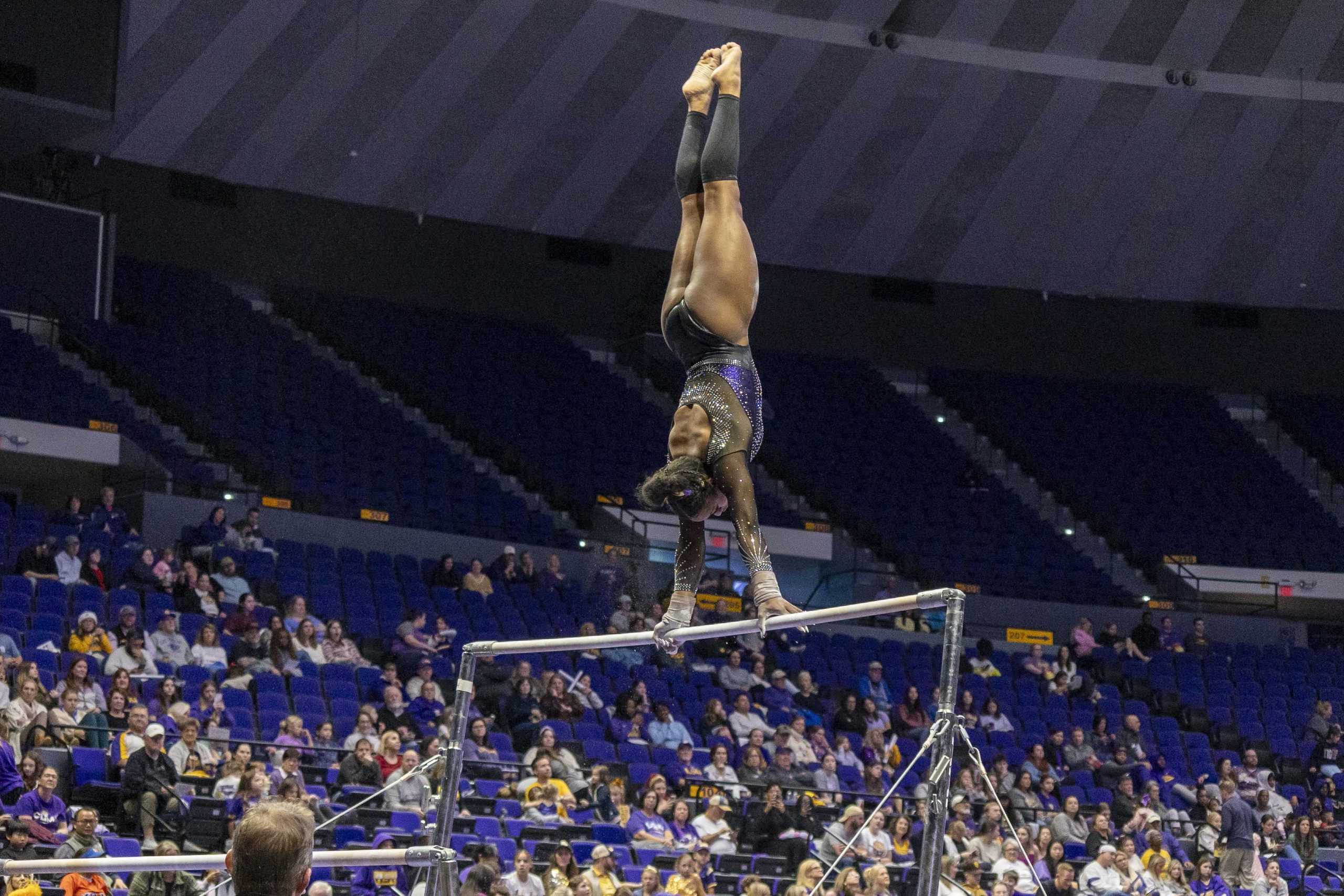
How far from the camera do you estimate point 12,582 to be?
13.0 m

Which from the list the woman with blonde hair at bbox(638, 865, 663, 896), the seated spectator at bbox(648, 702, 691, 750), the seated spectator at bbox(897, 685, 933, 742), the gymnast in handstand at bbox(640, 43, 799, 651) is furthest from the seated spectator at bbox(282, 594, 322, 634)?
the gymnast in handstand at bbox(640, 43, 799, 651)

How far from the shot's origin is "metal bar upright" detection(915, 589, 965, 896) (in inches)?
200

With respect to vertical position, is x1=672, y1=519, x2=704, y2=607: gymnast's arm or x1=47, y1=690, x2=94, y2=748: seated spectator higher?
x1=672, y1=519, x2=704, y2=607: gymnast's arm

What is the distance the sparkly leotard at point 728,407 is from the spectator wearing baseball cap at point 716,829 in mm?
5885

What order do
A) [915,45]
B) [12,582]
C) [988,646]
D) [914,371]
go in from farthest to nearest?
1. [914,371]
2. [915,45]
3. [988,646]
4. [12,582]

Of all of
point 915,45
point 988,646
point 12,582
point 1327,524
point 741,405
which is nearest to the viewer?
point 741,405

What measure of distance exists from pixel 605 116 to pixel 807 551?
6.32 meters

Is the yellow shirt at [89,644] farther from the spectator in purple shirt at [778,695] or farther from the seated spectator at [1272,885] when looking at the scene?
the seated spectator at [1272,885]

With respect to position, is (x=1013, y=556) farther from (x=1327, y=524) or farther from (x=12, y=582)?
(x=12, y=582)

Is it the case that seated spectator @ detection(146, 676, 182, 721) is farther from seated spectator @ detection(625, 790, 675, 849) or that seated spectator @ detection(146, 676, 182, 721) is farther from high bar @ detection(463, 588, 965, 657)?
high bar @ detection(463, 588, 965, 657)

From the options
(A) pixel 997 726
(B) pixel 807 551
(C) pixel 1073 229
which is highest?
(C) pixel 1073 229

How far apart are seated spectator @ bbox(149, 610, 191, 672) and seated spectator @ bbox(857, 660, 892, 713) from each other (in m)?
6.79

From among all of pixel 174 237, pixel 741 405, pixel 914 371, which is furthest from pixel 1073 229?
pixel 741 405

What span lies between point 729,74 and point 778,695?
32.8ft
